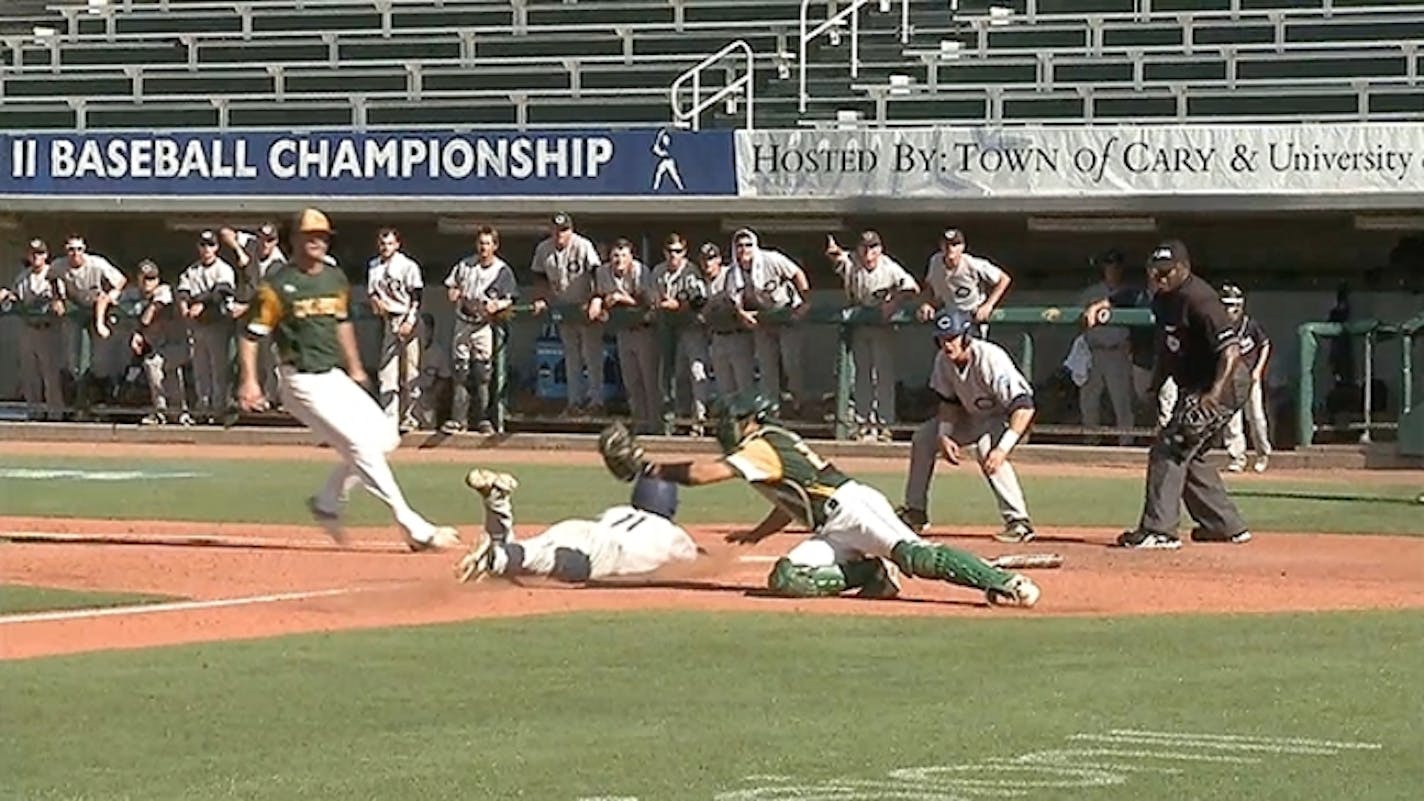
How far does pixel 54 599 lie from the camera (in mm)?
13273

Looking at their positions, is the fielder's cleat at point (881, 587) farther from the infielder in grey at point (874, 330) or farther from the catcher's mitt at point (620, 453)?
the infielder in grey at point (874, 330)

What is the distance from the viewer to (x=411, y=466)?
955 inches

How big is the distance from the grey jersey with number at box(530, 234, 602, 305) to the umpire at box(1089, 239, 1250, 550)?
35.0 feet

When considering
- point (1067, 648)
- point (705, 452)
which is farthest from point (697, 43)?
point (1067, 648)

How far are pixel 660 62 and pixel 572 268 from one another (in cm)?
393

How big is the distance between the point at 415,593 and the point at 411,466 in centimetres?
1108

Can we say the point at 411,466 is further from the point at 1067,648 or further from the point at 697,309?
the point at 1067,648

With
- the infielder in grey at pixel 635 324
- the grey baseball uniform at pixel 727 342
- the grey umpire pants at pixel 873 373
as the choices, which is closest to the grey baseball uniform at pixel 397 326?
the infielder in grey at pixel 635 324

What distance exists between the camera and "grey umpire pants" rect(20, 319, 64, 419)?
28.9m

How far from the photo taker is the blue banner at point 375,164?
27.6 meters

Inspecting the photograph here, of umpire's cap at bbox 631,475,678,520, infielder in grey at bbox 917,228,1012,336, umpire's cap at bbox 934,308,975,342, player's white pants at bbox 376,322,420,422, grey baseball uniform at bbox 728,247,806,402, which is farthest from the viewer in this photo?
player's white pants at bbox 376,322,420,422

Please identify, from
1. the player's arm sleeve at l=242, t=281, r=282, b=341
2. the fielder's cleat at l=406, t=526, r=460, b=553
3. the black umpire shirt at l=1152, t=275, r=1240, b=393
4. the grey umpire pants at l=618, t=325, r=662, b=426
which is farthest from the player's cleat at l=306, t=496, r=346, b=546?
the grey umpire pants at l=618, t=325, r=662, b=426

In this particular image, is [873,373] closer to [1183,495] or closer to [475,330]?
[475,330]

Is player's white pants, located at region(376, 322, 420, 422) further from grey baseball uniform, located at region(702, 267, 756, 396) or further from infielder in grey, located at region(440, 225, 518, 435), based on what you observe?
grey baseball uniform, located at region(702, 267, 756, 396)
